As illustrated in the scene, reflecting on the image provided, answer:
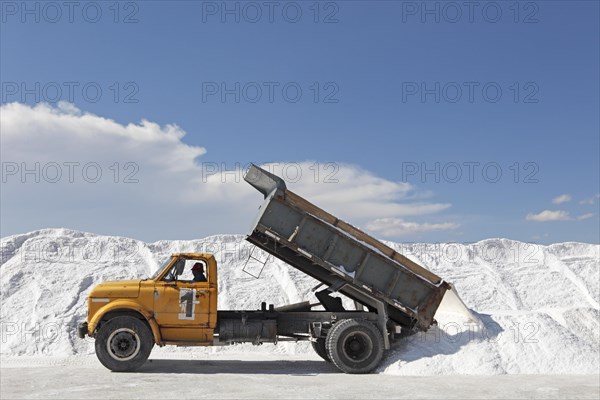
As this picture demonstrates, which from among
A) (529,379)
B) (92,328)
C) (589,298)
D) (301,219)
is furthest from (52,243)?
(589,298)

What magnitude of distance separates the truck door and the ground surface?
74cm

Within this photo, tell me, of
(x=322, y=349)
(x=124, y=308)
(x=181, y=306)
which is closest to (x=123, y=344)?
(x=124, y=308)

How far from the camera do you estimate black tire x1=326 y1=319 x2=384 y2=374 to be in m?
11.5

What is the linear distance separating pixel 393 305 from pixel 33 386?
688 centimetres

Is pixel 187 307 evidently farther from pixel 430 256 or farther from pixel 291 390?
pixel 430 256

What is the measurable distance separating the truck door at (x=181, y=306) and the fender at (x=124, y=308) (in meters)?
0.13

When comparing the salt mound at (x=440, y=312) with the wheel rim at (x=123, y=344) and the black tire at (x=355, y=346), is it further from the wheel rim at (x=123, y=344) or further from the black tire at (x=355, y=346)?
the wheel rim at (x=123, y=344)

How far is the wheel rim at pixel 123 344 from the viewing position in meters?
10.8

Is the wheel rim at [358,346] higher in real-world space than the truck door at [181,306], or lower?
lower

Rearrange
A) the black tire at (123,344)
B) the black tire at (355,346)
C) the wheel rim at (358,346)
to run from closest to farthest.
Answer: the black tire at (123,344), the black tire at (355,346), the wheel rim at (358,346)

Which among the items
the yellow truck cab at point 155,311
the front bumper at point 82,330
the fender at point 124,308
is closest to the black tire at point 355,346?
the yellow truck cab at point 155,311

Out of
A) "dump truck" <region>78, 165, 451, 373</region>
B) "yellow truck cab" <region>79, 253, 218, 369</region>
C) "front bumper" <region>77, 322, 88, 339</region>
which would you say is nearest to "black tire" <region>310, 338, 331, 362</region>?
"dump truck" <region>78, 165, 451, 373</region>

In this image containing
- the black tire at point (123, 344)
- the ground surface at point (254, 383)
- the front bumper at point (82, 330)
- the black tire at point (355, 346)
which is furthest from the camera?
the black tire at point (355, 346)

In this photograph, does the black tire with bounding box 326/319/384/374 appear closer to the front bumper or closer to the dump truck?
the dump truck
